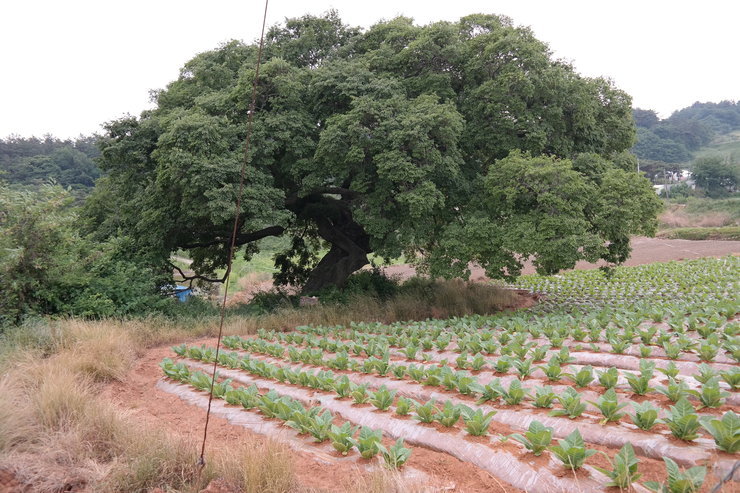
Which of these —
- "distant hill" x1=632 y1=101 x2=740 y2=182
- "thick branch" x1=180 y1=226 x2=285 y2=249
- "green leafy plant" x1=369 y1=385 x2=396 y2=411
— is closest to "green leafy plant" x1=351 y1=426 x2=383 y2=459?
"green leafy plant" x1=369 y1=385 x2=396 y2=411

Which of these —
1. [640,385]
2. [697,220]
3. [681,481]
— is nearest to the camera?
[681,481]

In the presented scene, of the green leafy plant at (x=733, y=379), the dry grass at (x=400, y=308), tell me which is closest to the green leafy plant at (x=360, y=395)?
the green leafy plant at (x=733, y=379)

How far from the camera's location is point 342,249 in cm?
1645

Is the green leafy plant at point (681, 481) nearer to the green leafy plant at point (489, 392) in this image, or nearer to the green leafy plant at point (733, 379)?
the green leafy plant at point (489, 392)

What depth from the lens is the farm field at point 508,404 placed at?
9.97ft

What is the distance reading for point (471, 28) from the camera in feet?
43.5

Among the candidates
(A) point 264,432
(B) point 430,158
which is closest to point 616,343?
(A) point 264,432

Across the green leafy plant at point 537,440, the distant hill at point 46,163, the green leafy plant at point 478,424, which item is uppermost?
the distant hill at point 46,163

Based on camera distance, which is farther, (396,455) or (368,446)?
(368,446)

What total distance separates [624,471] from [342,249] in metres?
14.0

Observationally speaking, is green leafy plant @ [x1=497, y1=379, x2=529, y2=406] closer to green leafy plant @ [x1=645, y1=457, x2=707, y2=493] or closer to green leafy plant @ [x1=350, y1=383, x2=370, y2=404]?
green leafy plant @ [x1=350, y1=383, x2=370, y2=404]

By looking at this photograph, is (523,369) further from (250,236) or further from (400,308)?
(250,236)

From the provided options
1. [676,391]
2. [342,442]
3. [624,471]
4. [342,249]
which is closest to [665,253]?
[342,249]

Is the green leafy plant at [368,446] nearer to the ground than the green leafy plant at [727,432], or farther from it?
nearer to the ground
